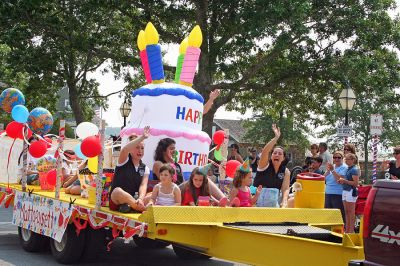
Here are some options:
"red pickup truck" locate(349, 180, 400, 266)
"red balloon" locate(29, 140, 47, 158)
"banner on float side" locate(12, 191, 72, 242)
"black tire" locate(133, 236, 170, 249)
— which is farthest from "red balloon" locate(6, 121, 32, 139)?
"red pickup truck" locate(349, 180, 400, 266)

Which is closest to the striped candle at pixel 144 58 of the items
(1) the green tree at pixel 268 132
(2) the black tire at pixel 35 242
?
(2) the black tire at pixel 35 242

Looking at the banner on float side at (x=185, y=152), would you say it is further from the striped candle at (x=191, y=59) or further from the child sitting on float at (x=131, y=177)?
the child sitting on float at (x=131, y=177)

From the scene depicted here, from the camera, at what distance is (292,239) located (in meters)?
4.92

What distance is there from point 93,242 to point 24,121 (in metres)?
2.74

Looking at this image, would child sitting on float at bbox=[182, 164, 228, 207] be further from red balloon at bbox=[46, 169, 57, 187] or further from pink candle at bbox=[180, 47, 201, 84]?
pink candle at bbox=[180, 47, 201, 84]

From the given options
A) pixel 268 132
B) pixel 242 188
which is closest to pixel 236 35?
pixel 242 188

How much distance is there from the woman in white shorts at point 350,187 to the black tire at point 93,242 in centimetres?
446

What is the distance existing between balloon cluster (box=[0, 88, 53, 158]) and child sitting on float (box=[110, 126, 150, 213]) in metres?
2.47

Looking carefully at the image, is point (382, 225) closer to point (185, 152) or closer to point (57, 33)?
point (185, 152)

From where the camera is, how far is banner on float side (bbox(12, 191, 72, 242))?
8211mm

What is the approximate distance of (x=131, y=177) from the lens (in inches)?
305

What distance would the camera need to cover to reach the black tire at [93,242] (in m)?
8.25

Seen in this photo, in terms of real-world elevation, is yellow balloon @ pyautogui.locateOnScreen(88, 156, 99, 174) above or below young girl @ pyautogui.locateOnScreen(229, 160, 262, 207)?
above

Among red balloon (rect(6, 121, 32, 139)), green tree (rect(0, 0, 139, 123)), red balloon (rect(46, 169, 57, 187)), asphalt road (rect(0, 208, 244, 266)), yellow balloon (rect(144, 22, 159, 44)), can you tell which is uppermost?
green tree (rect(0, 0, 139, 123))
